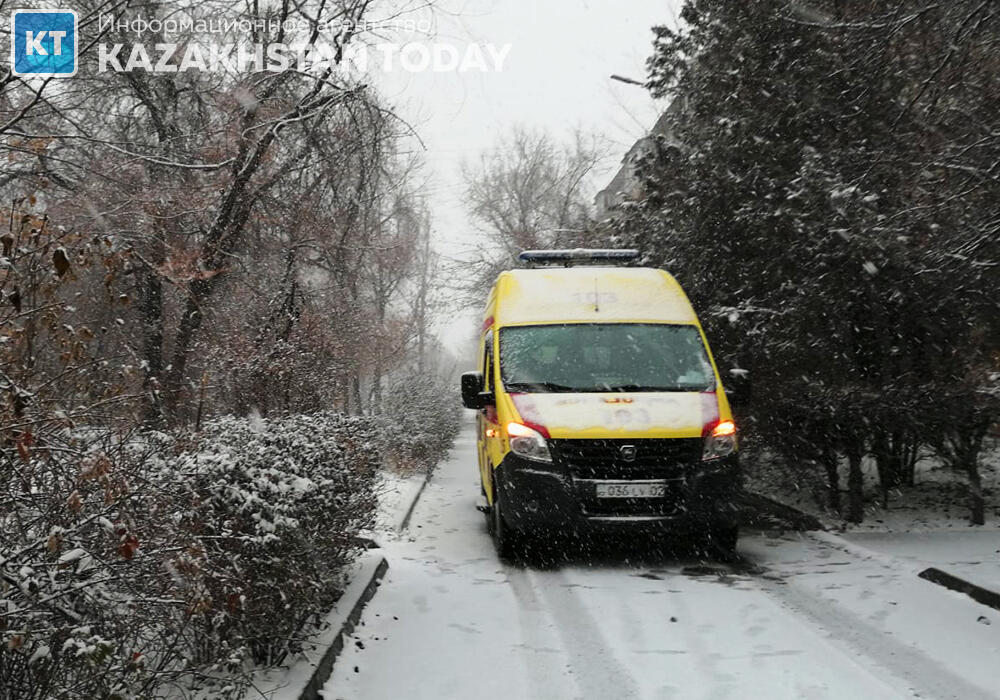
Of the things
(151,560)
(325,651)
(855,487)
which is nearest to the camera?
(151,560)

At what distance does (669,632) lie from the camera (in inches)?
239

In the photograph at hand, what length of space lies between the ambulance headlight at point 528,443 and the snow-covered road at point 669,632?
3.30 feet

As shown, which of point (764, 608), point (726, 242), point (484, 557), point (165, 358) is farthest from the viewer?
point (165, 358)

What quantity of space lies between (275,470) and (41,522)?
4.53 feet

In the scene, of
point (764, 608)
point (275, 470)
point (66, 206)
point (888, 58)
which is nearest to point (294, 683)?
point (275, 470)

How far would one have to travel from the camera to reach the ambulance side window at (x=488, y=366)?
31.1ft

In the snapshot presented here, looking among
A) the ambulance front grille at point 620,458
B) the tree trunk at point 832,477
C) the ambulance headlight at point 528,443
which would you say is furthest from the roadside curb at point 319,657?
the tree trunk at point 832,477

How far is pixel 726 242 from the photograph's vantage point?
36.0 feet

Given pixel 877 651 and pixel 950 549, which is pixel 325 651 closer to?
pixel 877 651

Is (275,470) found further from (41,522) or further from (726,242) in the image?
(726,242)

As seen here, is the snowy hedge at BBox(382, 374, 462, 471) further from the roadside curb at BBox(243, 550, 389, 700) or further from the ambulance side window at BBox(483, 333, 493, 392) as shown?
the roadside curb at BBox(243, 550, 389, 700)

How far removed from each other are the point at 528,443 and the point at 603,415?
26.7 inches

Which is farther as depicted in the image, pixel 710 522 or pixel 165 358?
pixel 165 358

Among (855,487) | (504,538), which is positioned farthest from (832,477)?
(504,538)
